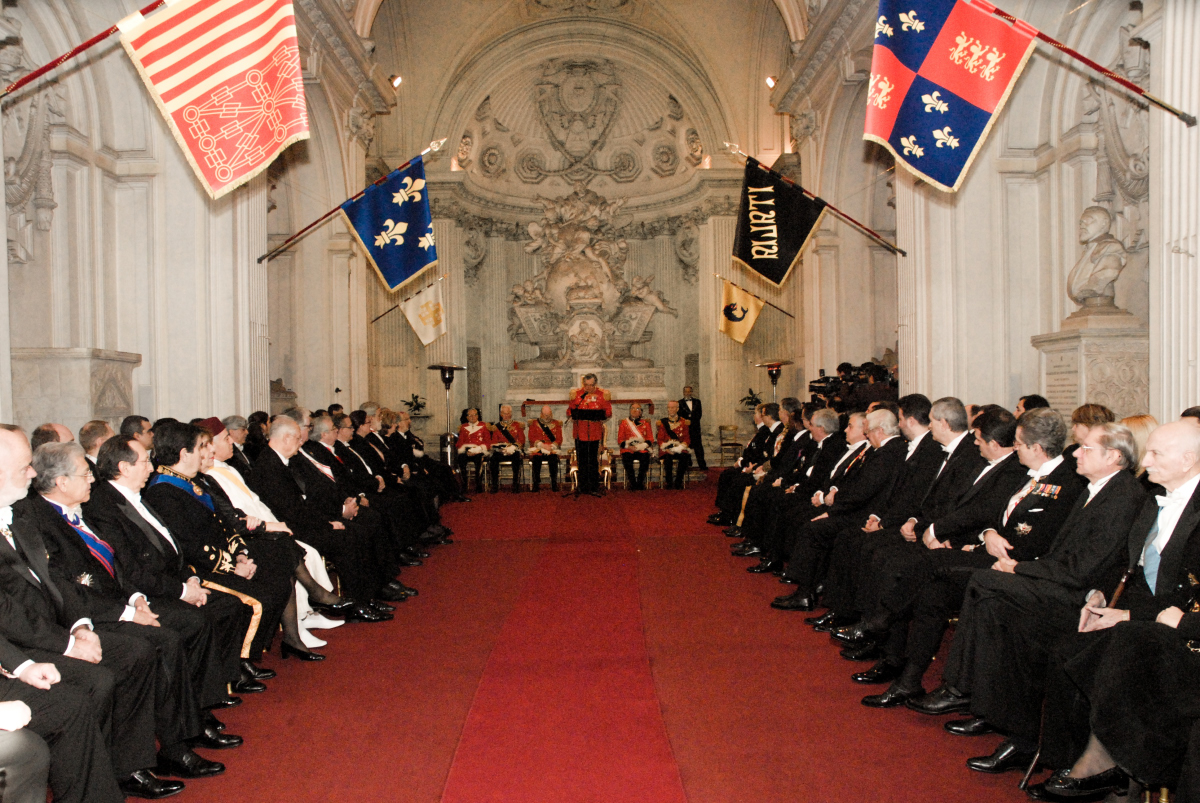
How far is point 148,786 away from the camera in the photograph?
335cm

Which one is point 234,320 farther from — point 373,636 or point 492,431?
point 492,431

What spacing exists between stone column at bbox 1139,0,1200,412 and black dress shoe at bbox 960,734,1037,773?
7.91ft

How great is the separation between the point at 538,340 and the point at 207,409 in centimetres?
1111

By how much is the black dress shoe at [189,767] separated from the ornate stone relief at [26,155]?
493 cm

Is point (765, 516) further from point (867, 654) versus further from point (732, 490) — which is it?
point (867, 654)

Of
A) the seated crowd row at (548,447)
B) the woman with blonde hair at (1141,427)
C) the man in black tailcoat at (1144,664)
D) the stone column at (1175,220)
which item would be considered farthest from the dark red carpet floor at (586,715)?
the seated crowd row at (548,447)

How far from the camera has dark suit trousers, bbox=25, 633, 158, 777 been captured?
10.8 feet

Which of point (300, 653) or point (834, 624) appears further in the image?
point (834, 624)

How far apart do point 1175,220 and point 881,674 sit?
3.02m

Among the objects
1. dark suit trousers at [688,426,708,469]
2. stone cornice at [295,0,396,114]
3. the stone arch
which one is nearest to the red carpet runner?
stone cornice at [295,0,396,114]

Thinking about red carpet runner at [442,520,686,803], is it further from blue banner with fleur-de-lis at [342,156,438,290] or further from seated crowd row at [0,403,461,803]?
blue banner with fleur-de-lis at [342,156,438,290]

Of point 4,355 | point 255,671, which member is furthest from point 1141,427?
point 4,355

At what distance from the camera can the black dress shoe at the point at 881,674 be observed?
4.52m

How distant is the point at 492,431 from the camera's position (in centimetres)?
1378
